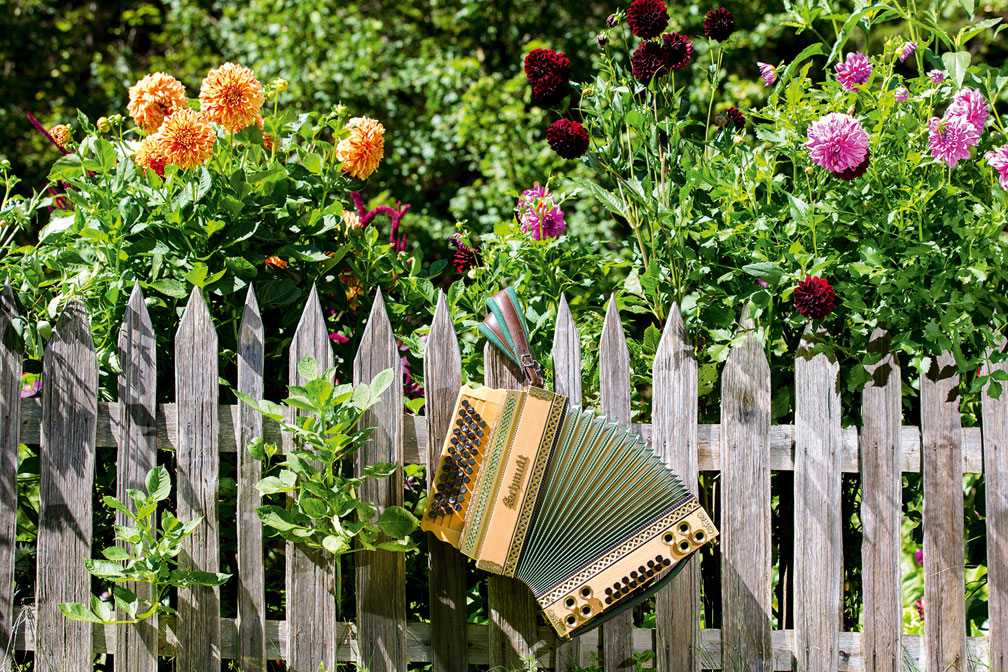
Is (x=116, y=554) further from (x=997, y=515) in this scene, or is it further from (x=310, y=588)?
(x=997, y=515)

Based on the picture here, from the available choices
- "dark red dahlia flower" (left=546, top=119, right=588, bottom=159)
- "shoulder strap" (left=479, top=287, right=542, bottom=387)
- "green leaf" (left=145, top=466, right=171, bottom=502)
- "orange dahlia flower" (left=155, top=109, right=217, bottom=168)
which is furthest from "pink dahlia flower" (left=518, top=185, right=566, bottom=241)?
"green leaf" (left=145, top=466, right=171, bottom=502)

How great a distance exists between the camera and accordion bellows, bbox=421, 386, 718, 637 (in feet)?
7.84

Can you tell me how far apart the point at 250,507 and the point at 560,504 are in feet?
3.10

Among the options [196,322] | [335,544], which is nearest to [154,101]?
[196,322]

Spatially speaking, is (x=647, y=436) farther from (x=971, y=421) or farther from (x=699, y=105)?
(x=699, y=105)

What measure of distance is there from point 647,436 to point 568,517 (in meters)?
0.37

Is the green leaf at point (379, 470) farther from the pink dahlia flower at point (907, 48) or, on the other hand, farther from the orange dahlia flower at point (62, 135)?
the pink dahlia flower at point (907, 48)

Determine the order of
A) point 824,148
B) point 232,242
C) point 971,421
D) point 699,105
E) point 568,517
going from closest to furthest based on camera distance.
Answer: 1. point 824,148
2. point 568,517
3. point 232,242
4. point 971,421
5. point 699,105

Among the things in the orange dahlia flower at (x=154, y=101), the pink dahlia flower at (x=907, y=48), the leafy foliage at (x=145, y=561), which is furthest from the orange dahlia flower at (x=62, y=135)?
the pink dahlia flower at (x=907, y=48)

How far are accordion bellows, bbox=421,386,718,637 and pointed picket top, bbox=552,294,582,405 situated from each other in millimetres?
115

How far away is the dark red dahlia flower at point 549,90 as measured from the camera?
8.29 ft

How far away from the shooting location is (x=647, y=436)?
103 inches

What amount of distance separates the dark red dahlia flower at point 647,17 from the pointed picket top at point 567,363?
0.85m

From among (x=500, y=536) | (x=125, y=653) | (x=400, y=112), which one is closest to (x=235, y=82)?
(x=500, y=536)
